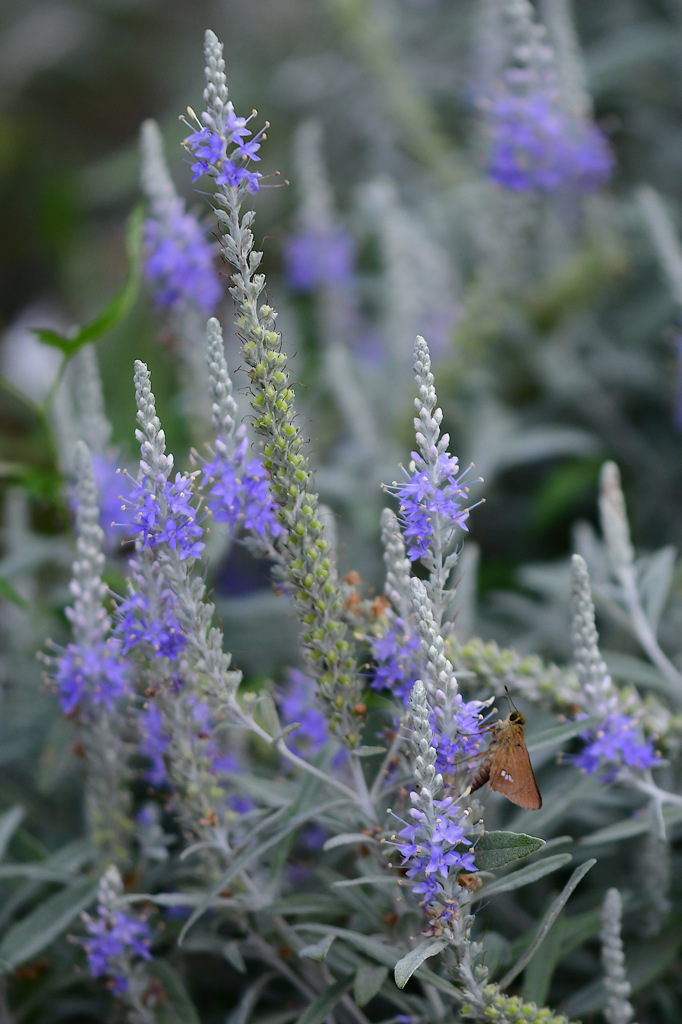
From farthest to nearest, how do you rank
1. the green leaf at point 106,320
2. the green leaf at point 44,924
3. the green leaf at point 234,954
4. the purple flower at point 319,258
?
1. the purple flower at point 319,258
2. the green leaf at point 106,320
3. the green leaf at point 44,924
4. the green leaf at point 234,954

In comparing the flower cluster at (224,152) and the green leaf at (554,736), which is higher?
the flower cluster at (224,152)

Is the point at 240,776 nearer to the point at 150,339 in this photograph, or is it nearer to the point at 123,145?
the point at 150,339

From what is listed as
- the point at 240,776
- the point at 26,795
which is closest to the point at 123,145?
the point at 26,795

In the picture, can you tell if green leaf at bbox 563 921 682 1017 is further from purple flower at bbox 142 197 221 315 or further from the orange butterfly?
purple flower at bbox 142 197 221 315

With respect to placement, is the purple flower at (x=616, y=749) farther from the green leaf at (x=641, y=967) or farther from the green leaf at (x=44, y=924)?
the green leaf at (x=44, y=924)

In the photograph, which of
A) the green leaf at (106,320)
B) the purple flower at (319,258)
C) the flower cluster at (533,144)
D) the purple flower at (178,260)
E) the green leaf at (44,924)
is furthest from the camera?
the purple flower at (319,258)

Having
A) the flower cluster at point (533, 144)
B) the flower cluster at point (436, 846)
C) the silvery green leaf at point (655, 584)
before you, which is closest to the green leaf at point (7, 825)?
the flower cluster at point (436, 846)

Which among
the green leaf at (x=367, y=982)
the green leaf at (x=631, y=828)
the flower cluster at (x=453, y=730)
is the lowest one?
the green leaf at (x=367, y=982)
